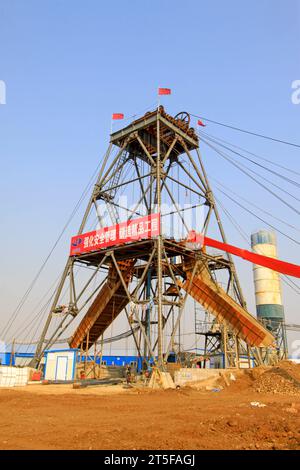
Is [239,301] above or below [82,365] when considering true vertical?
above

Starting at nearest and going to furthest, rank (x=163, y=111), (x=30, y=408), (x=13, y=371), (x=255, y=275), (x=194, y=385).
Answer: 1. (x=30, y=408)
2. (x=194, y=385)
3. (x=13, y=371)
4. (x=163, y=111)
5. (x=255, y=275)

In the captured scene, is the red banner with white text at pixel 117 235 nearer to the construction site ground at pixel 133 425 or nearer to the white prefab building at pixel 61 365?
the white prefab building at pixel 61 365

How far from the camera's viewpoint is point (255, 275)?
152 feet

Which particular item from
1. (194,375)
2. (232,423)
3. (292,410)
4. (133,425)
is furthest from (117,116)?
(232,423)

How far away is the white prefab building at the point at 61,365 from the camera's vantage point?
1117 inches

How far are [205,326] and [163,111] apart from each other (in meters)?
18.0

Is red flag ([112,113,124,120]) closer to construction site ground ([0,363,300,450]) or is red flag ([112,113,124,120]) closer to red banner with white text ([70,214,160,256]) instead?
red banner with white text ([70,214,160,256])

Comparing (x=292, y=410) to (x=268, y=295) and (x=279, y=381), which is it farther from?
(x=268, y=295)

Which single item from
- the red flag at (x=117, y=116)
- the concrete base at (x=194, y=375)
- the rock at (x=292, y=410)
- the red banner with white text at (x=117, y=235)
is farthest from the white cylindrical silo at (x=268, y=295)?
the rock at (x=292, y=410)

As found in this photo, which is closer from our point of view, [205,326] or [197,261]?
[197,261]

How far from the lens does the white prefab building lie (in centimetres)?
2838

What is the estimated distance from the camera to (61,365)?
94.0ft
